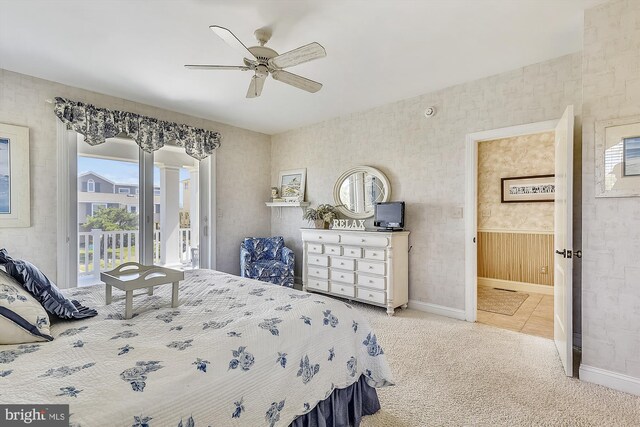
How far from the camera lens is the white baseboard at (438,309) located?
3406 mm

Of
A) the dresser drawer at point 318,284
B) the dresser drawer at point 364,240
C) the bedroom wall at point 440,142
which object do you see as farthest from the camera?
the dresser drawer at point 318,284

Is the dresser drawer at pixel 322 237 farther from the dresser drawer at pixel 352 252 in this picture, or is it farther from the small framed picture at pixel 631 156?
the small framed picture at pixel 631 156

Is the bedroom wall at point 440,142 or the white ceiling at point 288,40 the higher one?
the white ceiling at point 288,40

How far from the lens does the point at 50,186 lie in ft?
10.5

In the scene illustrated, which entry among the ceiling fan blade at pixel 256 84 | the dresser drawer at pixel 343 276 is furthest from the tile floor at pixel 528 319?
the ceiling fan blade at pixel 256 84

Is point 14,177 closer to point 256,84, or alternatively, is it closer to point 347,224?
point 256,84

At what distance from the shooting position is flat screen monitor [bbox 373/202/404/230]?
3.66 metres

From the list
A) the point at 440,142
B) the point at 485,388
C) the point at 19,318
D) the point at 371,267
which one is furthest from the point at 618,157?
the point at 19,318

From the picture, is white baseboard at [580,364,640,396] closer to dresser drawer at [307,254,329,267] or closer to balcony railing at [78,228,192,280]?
dresser drawer at [307,254,329,267]

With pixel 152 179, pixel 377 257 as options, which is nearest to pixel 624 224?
pixel 377 257

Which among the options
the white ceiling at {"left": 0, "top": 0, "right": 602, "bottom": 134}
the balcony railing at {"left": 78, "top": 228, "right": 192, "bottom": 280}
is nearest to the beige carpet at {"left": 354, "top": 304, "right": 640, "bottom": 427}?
the white ceiling at {"left": 0, "top": 0, "right": 602, "bottom": 134}

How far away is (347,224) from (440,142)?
1.54 m

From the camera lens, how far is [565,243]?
7.50 ft

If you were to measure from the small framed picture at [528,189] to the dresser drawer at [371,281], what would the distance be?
273 centimetres
